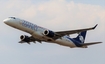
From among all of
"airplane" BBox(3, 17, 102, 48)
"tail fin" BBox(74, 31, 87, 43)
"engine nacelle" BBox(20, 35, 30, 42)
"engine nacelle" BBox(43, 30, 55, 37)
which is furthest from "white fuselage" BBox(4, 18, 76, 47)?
"tail fin" BBox(74, 31, 87, 43)

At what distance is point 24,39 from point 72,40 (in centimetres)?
1187

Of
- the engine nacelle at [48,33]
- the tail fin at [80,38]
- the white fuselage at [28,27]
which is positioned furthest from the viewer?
the tail fin at [80,38]

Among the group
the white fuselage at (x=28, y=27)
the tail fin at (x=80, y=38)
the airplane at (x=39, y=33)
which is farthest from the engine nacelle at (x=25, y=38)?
the tail fin at (x=80, y=38)

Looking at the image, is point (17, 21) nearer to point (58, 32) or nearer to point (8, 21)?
point (8, 21)

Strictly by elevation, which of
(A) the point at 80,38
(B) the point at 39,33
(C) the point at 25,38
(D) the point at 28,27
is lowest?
(C) the point at 25,38

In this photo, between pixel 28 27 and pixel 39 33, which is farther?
pixel 39 33

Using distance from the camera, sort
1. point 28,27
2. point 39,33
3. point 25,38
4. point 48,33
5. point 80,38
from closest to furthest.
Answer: point 28,27, point 39,33, point 48,33, point 25,38, point 80,38

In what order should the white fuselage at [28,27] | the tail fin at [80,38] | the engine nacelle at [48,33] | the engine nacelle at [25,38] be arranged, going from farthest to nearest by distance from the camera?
the tail fin at [80,38]
the engine nacelle at [25,38]
the engine nacelle at [48,33]
the white fuselage at [28,27]

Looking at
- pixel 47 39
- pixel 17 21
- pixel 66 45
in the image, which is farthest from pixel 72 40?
pixel 17 21

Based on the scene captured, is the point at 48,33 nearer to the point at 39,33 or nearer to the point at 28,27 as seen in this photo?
the point at 39,33

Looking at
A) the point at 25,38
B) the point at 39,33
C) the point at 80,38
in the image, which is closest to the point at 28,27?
the point at 39,33

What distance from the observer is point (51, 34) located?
96000mm

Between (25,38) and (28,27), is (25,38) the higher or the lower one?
the lower one

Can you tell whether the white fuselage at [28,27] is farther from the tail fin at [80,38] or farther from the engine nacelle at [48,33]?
the tail fin at [80,38]
